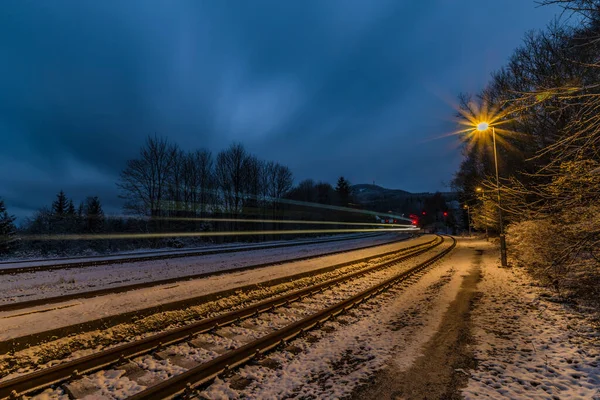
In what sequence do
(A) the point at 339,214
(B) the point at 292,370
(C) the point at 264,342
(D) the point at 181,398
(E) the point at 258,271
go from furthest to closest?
(A) the point at 339,214, (E) the point at 258,271, (C) the point at 264,342, (B) the point at 292,370, (D) the point at 181,398

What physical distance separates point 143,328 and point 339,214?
70821 mm

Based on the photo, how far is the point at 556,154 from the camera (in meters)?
10.8

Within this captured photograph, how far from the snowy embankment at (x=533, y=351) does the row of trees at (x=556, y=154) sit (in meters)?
1.44

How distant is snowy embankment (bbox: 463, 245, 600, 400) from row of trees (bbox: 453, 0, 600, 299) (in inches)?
56.8

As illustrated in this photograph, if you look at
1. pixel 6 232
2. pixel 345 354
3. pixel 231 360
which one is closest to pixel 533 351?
pixel 345 354

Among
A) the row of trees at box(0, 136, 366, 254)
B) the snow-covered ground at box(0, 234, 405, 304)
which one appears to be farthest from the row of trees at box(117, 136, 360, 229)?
the snow-covered ground at box(0, 234, 405, 304)

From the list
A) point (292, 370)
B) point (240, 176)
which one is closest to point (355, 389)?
point (292, 370)

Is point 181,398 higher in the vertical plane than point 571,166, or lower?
lower

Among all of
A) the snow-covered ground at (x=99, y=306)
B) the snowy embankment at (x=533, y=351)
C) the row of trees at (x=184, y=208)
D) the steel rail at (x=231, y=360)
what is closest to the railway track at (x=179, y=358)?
the steel rail at (x=231, y=360)

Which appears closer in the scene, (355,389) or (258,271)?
(355,389)

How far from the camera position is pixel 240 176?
2141 inches

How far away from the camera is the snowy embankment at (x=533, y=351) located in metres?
4.41

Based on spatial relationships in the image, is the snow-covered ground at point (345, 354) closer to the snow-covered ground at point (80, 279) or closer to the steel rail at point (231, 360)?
the steel rail at point (231, 360)

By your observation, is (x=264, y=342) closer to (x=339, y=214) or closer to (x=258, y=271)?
(x=258, y=271)
